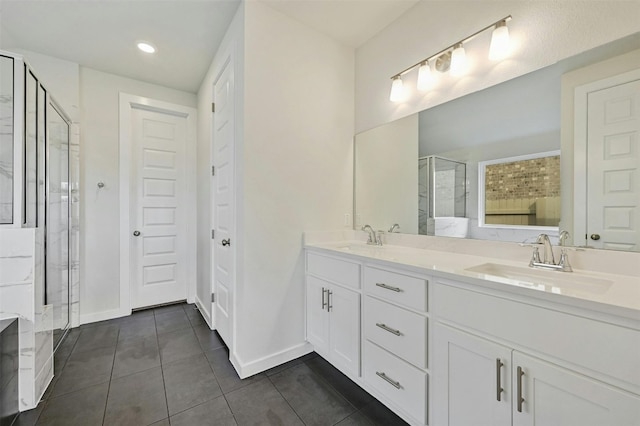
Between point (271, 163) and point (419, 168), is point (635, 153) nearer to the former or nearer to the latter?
point (419, 168)

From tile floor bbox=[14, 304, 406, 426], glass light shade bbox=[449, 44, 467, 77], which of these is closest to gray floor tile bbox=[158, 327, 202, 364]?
tile floor bbox=[14, 304, 406, 426]

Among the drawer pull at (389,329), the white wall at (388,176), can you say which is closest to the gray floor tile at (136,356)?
the drawer pull at (389,329)

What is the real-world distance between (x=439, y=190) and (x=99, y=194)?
3293 millimetres

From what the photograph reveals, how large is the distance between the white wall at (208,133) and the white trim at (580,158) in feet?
6.16

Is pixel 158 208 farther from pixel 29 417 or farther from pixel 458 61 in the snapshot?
pixel 458 61

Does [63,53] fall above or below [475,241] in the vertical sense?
above

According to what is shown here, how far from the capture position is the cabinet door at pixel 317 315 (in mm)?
1863

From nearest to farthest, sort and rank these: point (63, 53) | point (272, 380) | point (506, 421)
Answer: point (506, 421) < point (272, 380) < point (63, 53)

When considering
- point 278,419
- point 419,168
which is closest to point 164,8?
point 419,168

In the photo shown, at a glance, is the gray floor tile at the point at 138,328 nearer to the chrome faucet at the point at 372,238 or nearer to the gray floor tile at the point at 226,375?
the gray floor tile at the point at 226,375

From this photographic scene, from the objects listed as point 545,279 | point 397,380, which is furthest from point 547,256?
point 397,380

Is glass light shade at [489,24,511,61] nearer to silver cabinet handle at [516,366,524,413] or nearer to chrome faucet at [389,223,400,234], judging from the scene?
chrome faucet at [389,223,400,234]

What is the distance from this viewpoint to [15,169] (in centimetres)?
156

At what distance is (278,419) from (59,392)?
143cm
